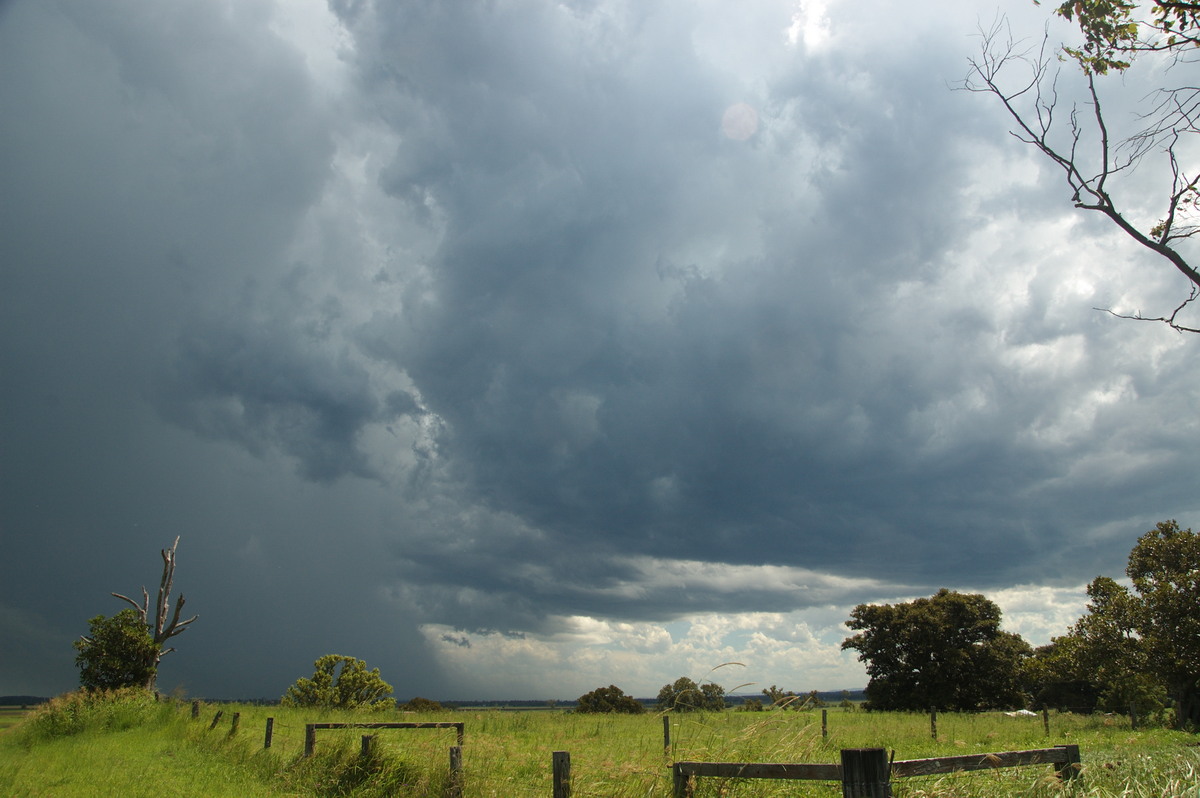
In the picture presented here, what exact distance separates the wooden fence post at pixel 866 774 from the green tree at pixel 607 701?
58539mm

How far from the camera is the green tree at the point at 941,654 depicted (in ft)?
170

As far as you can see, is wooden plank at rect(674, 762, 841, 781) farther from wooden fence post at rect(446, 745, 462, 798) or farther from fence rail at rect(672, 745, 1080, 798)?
wooden fence post at rect(446, 745, 462, 798)

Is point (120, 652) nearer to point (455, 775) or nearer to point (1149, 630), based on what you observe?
point (455, 775)

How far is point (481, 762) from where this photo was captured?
1177cm

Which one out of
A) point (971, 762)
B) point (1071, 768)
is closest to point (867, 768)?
point (971, 762)

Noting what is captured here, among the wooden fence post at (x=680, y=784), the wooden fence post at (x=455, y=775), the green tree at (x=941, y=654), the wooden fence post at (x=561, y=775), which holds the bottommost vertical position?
the green tree at (x=941, y=654)

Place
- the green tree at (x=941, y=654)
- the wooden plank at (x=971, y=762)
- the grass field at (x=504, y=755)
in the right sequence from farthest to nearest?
the green tree at (x=941, y=654) < the grass field at (x=504, y=755) < the wooden plank at (x=971, y=762)

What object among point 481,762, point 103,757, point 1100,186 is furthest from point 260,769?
point 1100,186

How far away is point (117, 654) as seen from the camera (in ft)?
100

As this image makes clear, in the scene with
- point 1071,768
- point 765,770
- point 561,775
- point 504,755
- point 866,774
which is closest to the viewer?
point 866,774

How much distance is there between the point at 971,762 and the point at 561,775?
412cm

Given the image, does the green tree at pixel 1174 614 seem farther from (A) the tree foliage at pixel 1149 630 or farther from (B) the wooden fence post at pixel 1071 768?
(B) the wooden fence post at pixel 1071 768

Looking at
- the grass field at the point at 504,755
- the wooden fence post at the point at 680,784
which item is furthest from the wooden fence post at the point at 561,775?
the wooden fence post at the point at 680,784

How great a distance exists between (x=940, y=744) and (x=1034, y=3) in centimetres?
2205
